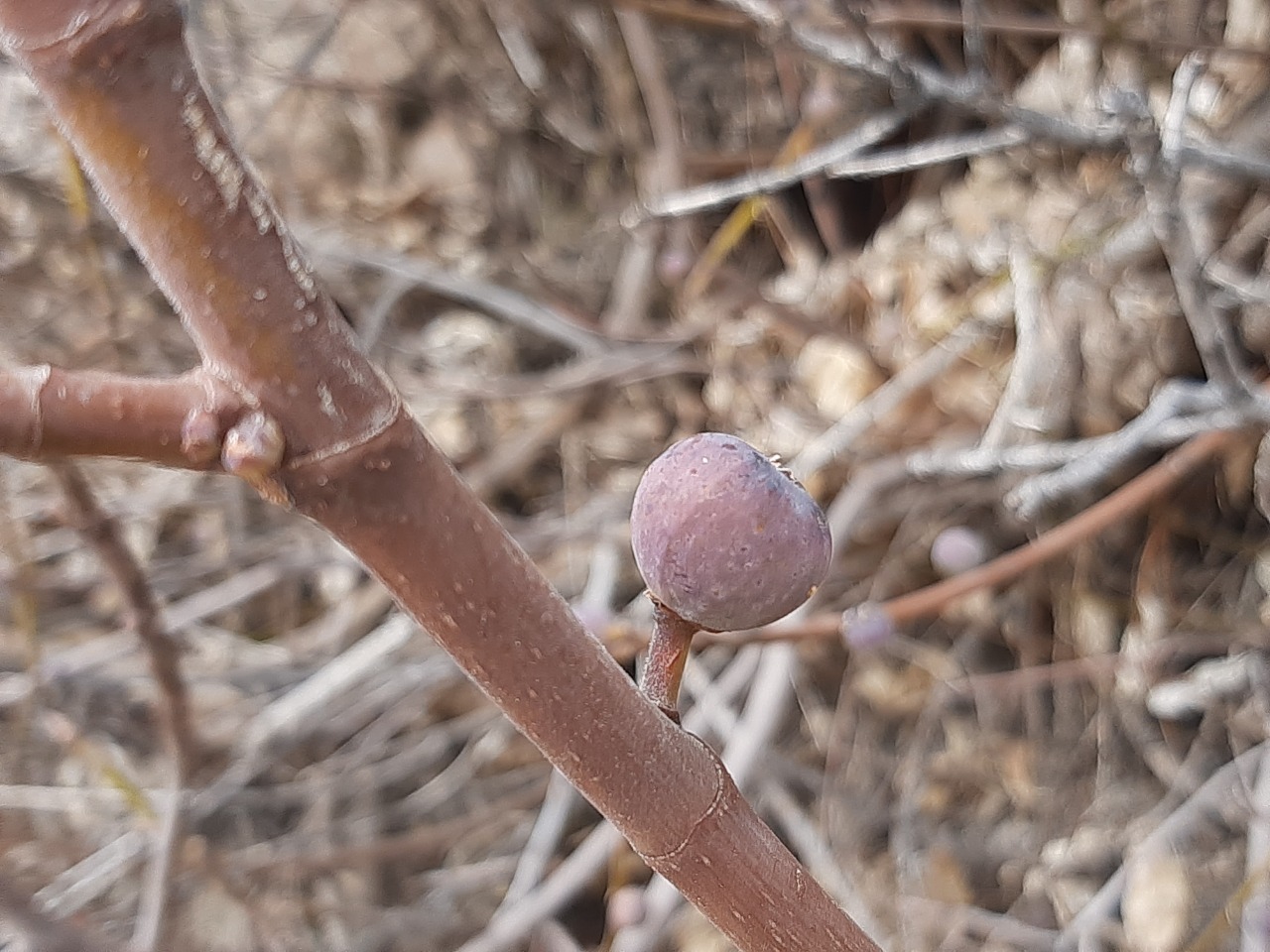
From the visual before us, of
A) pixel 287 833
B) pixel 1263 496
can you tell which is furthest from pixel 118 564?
pixel 1263 496

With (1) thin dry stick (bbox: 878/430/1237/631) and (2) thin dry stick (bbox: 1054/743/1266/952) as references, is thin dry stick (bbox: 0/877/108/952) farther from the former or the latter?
(2) thin dry stick (bbox: 1054/743/1266/952)

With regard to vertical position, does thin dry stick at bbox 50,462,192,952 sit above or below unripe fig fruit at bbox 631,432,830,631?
below

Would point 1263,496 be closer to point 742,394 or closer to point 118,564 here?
point 742,394

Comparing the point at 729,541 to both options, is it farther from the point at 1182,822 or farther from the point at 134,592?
the point at 1182,822

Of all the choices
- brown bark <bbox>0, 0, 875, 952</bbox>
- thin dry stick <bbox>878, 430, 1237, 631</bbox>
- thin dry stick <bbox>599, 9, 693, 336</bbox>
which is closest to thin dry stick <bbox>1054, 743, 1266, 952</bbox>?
thin dry stick <bbox>878, 430, 1237, 631</bbox>

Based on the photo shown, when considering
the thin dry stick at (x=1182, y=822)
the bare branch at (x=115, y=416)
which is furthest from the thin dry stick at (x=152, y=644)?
the thin dry stick at (x=1182, y=822)

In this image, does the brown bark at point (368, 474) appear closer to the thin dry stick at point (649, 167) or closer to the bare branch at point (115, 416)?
the bare branch at point (115, 416)

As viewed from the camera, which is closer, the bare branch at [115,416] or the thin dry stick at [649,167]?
the bare branch at [115,416]
